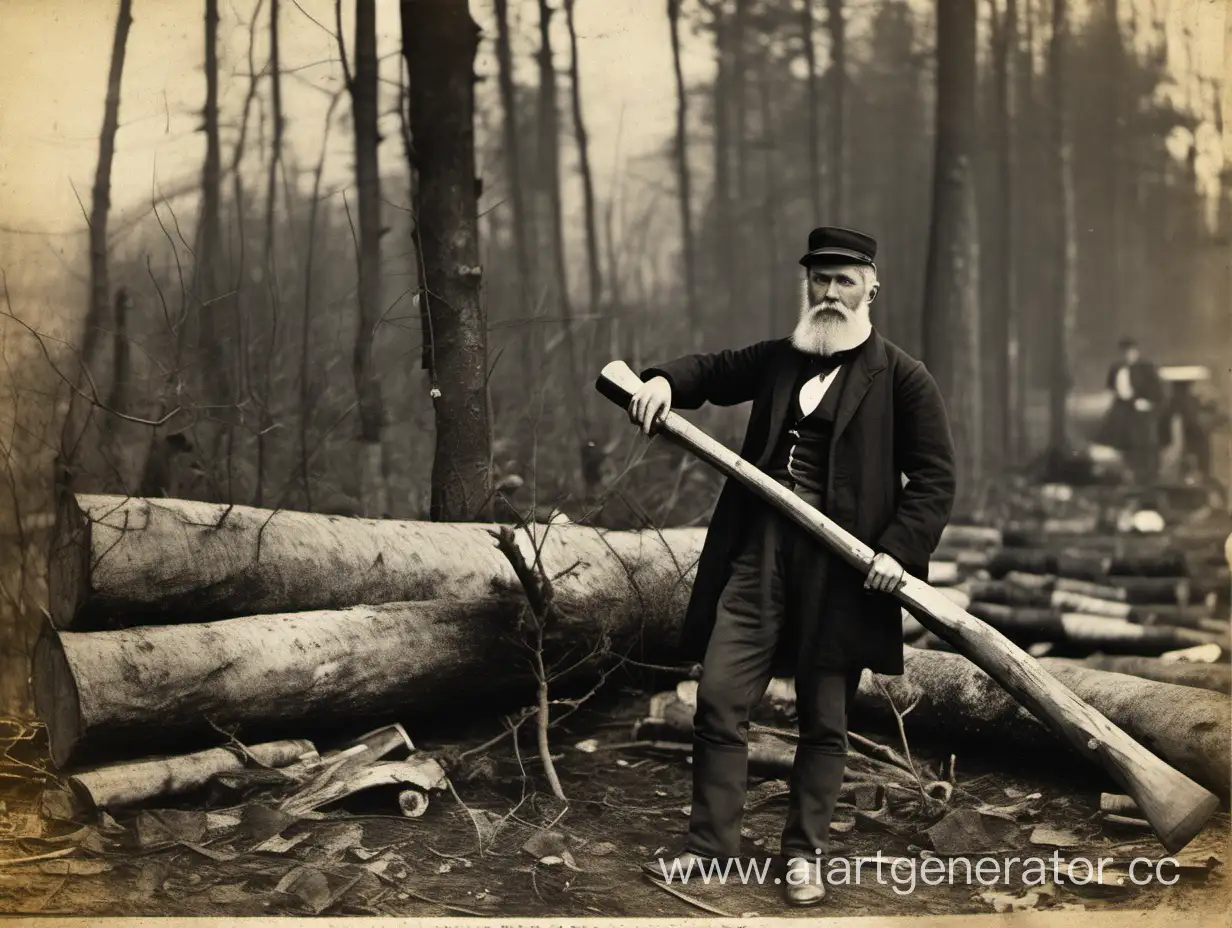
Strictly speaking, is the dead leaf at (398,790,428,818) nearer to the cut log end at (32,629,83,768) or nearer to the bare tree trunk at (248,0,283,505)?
the cut log end at (32,629,83,768)

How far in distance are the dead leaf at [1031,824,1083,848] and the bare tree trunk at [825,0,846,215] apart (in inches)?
156

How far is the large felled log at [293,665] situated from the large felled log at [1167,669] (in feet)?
6.88

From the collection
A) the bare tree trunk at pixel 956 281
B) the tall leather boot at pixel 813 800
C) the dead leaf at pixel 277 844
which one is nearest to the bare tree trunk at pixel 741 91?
the bare tree trunk at pixel 956 281

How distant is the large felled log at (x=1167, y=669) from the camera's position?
4.48 m

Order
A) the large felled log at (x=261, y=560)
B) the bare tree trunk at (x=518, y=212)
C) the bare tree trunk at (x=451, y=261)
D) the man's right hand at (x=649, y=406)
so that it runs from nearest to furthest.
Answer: the man's right hand at (x=649, y=406) → the large felled log at (x=261, y=560) → the bare tree trunk at (x=451, y=261) → the bare tree trunk at (x=518, y=212)

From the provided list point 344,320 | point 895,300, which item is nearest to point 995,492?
point 895,300

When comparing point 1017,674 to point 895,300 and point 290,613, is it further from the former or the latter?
point 895,300

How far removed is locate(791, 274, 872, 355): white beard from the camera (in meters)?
3.74

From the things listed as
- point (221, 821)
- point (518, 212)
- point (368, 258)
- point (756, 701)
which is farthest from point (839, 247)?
point (368, 258)

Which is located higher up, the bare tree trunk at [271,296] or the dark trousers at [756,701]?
the bare tree trunk at [271,296]

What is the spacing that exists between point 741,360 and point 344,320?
397 centimetres

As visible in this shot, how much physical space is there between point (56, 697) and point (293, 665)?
833mm

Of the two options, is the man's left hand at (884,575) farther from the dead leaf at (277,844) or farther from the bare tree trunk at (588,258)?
the bare tree trunk at (588,258)

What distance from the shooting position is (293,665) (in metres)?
4.24
